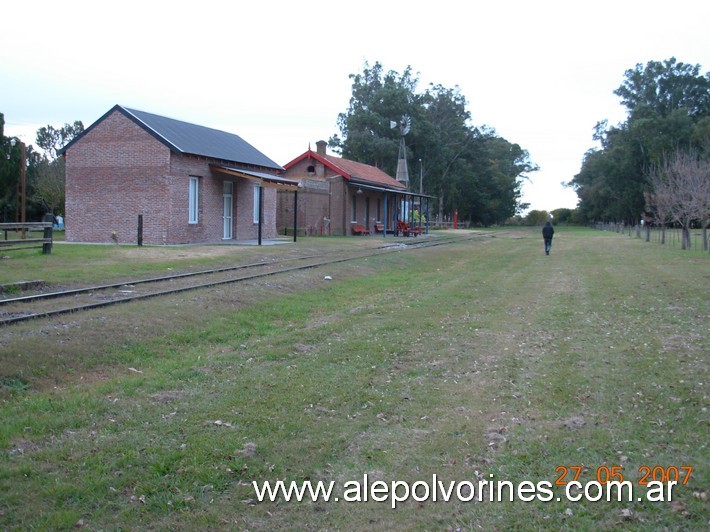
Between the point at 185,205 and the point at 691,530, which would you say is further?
the point at 185,205

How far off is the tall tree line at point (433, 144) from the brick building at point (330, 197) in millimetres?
19321

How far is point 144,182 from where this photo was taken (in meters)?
26.0

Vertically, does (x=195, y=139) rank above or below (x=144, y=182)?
above

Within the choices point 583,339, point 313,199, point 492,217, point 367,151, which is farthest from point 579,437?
point 492,217

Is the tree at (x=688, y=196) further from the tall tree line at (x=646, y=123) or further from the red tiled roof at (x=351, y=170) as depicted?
the tall tree line at (x=646, y=123)

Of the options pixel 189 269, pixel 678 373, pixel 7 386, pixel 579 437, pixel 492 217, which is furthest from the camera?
pixel 492 217

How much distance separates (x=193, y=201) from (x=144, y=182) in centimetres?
224

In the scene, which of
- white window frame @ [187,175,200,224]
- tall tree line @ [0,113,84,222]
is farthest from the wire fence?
tall tree line @ [0,113,84,222]

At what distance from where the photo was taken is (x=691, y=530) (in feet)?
13.6

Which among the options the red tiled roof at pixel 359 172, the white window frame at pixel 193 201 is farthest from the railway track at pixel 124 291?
the red tiled roof at pixel 359 172

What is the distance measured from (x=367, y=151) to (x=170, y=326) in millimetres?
59519

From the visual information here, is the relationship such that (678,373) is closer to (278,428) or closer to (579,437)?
(579,437)

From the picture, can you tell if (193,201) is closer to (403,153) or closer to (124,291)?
(124,291)

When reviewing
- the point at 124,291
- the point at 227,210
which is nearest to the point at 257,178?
the point at 227,210
